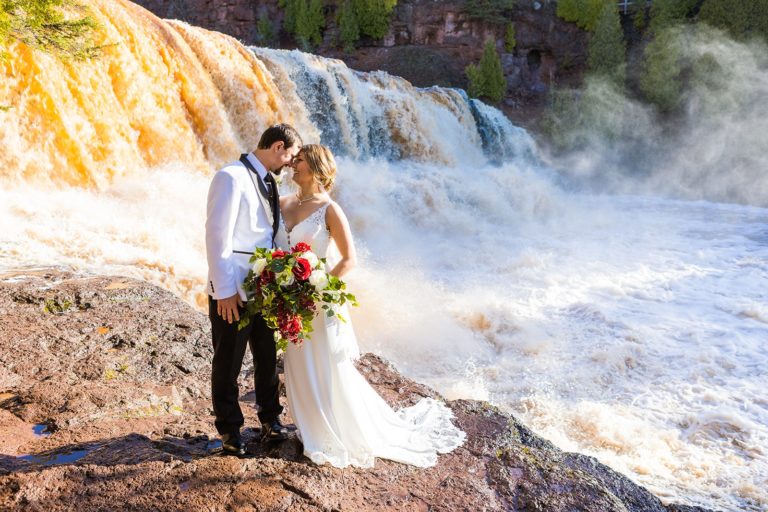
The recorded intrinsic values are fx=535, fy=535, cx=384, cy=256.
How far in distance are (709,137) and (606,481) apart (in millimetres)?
19413

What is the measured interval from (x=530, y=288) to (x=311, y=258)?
623 cm

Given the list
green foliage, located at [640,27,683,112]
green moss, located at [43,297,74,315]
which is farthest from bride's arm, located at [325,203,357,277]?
Answer: green foliage, located at [640,27,683,112]

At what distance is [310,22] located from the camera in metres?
28.7

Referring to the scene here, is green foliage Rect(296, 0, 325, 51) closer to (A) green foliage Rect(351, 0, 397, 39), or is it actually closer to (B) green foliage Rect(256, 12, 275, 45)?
(B) green foliage Rect(256, 12, 275, 45)

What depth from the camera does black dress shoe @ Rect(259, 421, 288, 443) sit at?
2475 mm

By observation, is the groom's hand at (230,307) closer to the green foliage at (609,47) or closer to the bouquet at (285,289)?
the bouquet at (285,289)

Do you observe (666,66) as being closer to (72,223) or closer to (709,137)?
(709,137)

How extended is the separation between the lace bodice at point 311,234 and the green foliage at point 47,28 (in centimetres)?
416

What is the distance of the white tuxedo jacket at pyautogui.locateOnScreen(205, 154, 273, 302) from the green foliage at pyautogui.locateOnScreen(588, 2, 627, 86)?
2302 cm

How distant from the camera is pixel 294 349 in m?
2.37

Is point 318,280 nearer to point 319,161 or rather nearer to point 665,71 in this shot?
point 319,161

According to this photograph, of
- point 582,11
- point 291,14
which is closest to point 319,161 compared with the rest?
point 582,11

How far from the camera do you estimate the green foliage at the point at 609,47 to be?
2217 cm

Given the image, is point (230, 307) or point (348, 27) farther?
point (348, 27)
